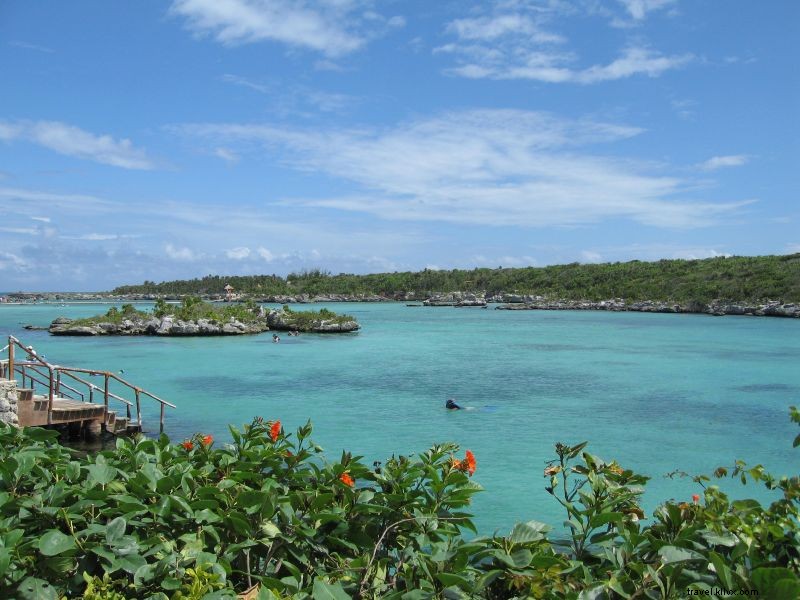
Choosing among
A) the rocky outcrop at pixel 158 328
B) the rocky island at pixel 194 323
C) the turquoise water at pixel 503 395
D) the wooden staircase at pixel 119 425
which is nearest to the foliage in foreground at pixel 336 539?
the turquoise water at pixel 503 395

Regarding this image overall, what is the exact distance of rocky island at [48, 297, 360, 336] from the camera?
146 ft

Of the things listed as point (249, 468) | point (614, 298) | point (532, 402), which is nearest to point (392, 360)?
point (532, 402)

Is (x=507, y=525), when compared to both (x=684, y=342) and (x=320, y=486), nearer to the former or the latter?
(x=320, y=486)

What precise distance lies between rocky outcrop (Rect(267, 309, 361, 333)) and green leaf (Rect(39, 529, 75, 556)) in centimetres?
4533

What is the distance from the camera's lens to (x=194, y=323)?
146 ft

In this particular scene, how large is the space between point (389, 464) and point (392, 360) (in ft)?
90.3

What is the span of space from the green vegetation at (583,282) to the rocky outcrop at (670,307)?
1.73 metres

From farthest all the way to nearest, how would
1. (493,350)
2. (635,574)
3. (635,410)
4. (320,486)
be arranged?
1. (493,350)
2. (635,410)
3. (320,486)
4. (635,574)

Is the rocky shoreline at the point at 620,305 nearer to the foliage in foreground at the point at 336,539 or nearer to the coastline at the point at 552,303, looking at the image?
the coastline at the point at 552,303

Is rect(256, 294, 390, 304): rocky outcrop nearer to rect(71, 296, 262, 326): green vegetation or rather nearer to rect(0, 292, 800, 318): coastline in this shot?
rect(0, 292, 800, 318): coastline

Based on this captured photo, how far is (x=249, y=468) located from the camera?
3361 millimetres

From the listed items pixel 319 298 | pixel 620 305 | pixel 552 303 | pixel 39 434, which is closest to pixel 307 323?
pixel 39 434

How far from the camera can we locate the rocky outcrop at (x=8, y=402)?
12.6 meters

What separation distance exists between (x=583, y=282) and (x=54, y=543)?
110 metres
